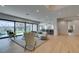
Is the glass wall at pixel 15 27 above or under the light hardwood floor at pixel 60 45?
→ above

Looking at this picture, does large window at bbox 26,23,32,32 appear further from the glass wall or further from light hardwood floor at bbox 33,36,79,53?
light hardwood floor at bbox 33,36,79,53

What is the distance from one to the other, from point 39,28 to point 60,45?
78cm

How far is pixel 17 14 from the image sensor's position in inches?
118

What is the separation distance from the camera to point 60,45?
3006mm

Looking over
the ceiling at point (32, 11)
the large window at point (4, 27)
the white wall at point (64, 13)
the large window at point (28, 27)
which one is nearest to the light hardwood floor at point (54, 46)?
the large window at point (4, 27)

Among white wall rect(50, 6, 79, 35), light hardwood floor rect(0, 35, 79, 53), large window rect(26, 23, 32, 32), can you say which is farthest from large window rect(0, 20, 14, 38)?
white wall rect(50, 6, 79, 35)

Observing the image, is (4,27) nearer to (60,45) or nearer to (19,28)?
(19,28)

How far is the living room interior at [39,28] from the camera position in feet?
9.64

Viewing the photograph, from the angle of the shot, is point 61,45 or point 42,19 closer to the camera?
point 61,45

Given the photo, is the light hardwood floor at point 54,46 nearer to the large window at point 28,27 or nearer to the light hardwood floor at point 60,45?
the light hardwood floor at point 60,45

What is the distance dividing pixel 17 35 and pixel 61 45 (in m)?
1.26

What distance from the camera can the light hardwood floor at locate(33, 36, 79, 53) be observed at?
2.95 metres

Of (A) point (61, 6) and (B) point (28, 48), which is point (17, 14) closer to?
(B) point (28, 48)
